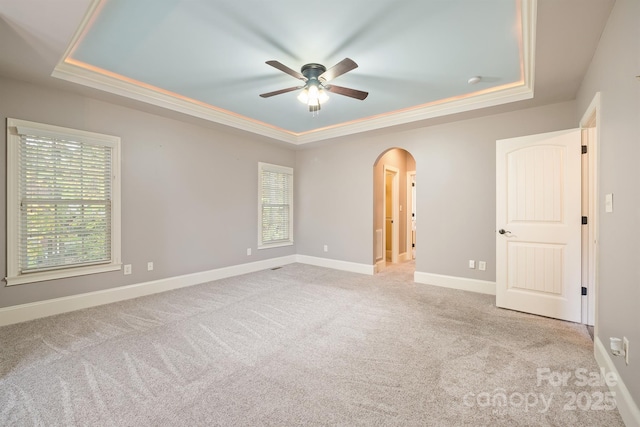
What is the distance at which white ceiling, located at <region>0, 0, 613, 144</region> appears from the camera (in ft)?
6.75

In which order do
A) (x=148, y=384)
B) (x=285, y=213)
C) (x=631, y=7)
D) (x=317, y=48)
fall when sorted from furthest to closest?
(x=285, y=213)
(x=317, y=48)
(x=148, y=384)
(x=631, y=7)

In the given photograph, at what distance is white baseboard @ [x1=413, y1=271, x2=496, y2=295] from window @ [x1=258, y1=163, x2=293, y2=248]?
284 cm

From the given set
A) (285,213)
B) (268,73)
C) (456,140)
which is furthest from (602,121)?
(285,213)

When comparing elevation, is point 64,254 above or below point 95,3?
below

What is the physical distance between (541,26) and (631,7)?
1.77 ft

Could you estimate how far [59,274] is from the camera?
10.4 feet

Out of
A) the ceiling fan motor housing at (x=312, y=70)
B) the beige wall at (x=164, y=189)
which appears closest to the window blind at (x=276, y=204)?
the beige wall at (x=164, y=189)

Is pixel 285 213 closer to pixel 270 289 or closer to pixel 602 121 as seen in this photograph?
pixel 270 289

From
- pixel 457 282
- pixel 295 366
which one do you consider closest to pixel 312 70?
pixel 295 366

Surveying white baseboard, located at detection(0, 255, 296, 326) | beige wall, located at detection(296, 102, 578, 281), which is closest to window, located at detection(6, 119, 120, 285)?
white baseboard, located at detection(0, 255, 296, 326)

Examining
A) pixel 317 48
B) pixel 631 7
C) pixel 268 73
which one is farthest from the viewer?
pixel 268 73

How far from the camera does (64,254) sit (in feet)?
10.6

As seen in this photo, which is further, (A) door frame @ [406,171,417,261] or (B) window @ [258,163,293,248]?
(A) door frame @ [406,171,417,261]

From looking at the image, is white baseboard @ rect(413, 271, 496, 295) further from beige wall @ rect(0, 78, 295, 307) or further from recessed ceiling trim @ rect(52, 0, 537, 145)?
beige wall @ rect(0, 78, 295, 307)
